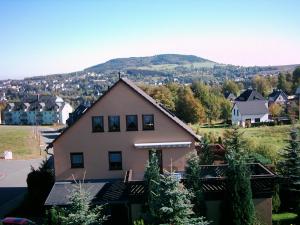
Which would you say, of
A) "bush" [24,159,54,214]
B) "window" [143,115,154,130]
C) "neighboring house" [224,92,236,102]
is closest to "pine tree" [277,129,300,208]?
"window" [143,115,154,130]

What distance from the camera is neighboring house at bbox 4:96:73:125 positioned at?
157 metres

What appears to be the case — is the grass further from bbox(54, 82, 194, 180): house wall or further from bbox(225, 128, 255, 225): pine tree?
bbox(54, 82, 194, 180): house wall

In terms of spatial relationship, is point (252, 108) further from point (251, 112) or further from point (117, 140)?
point (117, 140)

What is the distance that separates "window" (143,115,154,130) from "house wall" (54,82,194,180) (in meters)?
0.27

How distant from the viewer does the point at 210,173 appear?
25.2m

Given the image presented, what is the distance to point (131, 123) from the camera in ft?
86.0

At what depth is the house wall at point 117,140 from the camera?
25.9 metres

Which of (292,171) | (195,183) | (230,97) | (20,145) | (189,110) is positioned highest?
(230,97)

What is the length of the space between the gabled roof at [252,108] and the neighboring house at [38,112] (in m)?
81.1

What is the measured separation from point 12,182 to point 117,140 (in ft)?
63.8

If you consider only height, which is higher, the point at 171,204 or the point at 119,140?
the point at 119,140

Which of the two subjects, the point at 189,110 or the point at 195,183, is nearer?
the point at 195,183

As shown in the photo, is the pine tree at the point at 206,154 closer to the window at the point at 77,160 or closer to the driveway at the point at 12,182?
the window at the point at 77,160

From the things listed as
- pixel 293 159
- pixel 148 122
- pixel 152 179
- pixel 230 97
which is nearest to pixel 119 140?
pixel 148 122
